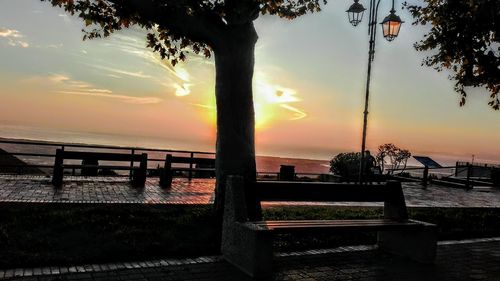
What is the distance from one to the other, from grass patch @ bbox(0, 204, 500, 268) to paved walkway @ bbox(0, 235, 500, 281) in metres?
0.29

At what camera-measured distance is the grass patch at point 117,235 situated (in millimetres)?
5785

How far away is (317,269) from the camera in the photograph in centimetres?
585

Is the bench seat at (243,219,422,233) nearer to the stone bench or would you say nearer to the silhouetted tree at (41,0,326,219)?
the stone bench

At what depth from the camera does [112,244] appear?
6.29 metres

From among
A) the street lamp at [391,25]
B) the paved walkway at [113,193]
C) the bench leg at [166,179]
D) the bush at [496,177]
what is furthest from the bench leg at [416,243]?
the bush at [496,177]

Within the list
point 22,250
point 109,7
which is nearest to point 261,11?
point 109,7

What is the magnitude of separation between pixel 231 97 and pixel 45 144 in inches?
344

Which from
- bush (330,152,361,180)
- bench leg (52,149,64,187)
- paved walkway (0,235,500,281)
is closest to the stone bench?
paved walkway (0,235,500,281)

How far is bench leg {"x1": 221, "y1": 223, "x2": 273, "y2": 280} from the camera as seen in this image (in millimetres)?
5398

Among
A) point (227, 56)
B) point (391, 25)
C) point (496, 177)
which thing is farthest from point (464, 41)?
point (496, 177)

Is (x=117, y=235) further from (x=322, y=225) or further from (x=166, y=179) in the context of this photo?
(x=166, y=179)

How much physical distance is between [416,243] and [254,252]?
2546mm

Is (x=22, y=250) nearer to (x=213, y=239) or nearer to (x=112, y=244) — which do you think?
(x=112, y=244)

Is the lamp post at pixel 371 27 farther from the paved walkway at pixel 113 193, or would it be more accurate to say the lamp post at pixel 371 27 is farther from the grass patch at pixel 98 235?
the grass patch at pixel 98 235
